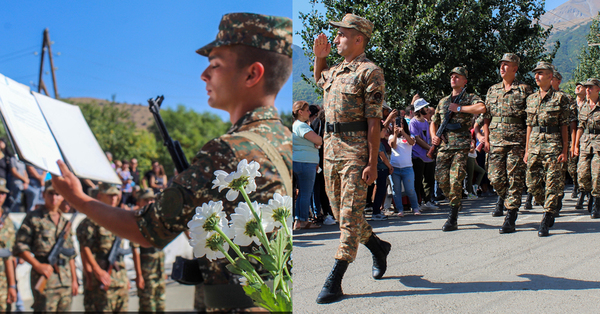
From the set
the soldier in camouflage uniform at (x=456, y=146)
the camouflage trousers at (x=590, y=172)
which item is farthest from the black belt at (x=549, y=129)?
the camouflage trousers at (x=590, y=172)

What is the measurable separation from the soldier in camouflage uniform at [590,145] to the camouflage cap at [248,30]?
19.9ft

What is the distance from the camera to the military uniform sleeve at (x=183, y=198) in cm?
141

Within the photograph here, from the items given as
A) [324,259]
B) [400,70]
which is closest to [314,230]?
[324,259]

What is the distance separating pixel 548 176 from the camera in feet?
18.0

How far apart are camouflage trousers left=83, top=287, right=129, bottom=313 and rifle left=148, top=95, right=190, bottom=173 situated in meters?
0.36

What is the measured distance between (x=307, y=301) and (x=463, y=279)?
115cm

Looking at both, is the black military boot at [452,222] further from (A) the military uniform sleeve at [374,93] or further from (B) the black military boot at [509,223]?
(A) the military uniform sleeve at [374,93]

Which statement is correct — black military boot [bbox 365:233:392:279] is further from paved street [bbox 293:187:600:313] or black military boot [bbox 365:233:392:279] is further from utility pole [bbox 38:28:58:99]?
utility pole [bbox 38:28:58:99]

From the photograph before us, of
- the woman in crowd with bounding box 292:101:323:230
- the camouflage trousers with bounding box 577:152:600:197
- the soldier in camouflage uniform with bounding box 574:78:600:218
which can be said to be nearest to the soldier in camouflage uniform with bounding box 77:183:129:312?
the woman in crowd with bounding box 292:101:323:230

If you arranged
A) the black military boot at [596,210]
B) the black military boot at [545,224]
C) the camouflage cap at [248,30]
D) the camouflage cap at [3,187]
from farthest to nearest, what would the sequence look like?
the black military boot at [596,210] → the black military boot at [545,224] → the camouflage cap at [248,30] → the camouflage cap at [3,187]

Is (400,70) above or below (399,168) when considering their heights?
above

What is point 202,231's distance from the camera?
1.17 meters

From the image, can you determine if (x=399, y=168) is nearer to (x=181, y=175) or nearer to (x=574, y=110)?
(x=574, y=110)

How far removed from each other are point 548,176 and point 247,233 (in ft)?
16.6
